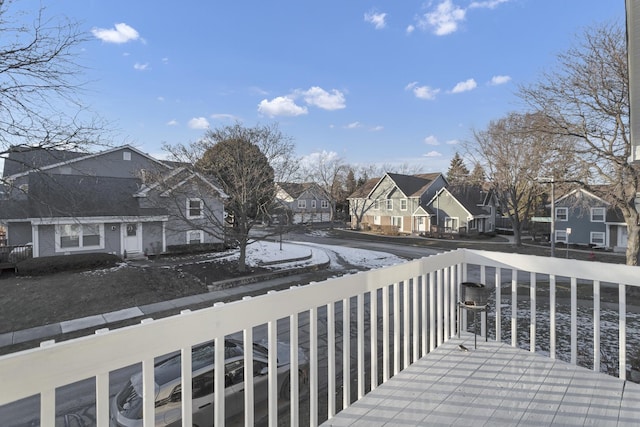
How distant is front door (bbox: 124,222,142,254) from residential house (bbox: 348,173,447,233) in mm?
24443

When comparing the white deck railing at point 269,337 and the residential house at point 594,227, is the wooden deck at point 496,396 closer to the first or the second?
the white deck railing at point 269,337

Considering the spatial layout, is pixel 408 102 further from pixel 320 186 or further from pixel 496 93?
pixel 320 186

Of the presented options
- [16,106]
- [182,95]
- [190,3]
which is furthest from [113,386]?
[182,95]

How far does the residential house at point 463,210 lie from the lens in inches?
1220

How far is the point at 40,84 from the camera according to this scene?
575 centimetres

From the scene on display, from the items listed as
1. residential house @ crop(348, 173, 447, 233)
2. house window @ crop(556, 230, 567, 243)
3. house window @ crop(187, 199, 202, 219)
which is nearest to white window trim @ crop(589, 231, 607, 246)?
house window @ crop(556, 230, 567, 243)

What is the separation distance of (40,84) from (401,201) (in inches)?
1278

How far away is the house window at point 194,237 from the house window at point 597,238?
27.7 metres

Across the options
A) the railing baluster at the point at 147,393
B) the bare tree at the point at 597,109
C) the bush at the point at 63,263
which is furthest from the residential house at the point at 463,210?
the railing baluster at the point at 147,393

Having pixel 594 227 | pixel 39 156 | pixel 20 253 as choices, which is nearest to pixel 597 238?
pixel 594 227

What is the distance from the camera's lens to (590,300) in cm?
999

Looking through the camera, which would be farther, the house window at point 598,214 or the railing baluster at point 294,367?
the house window at point 598,214

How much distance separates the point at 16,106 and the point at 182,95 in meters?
6.61

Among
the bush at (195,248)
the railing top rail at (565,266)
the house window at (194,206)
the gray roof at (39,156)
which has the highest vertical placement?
the gray roof at (39,156)
